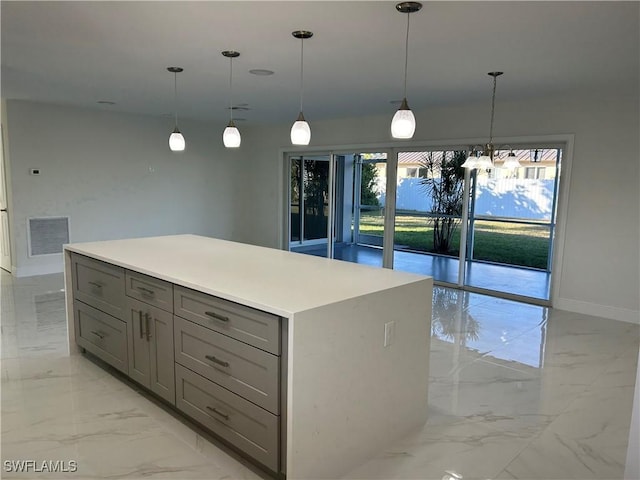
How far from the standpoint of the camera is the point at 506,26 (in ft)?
9.01

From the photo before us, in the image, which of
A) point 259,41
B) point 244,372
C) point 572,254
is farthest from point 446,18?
point 572,254

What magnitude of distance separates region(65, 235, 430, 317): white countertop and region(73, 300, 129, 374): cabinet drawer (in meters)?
0.44

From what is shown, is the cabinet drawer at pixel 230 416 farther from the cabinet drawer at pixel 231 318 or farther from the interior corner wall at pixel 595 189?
the interior corner wall at pixel 595 189

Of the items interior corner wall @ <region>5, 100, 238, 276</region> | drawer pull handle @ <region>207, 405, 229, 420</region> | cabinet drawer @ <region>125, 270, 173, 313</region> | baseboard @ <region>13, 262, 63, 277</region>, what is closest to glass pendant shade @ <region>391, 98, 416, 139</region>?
cabinet drawer @ <region>125, 270, 173, 313</region>

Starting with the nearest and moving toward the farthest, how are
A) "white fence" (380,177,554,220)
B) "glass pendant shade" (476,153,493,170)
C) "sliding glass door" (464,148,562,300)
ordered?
"glass pendant shade" (476,153,493,170)
"sliding glass door" (464,148,562,300)
"white fence" (380,177,554,220)

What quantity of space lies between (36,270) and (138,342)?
4.46 meters

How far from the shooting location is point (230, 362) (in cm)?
221

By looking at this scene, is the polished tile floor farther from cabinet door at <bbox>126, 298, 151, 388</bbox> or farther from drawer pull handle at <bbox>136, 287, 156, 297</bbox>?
drawer pull handle at <bbox>136, 287, 156, 297</bbox>

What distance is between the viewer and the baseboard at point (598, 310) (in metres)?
4.69

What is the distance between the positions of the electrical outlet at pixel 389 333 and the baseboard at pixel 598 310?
3683 mm

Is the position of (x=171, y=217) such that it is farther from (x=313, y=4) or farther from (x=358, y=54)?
(x=313, y=4)

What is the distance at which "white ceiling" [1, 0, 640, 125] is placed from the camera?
2.56 m

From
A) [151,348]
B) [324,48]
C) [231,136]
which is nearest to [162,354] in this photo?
[151,348]

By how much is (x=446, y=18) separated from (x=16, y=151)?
5.77 metres
